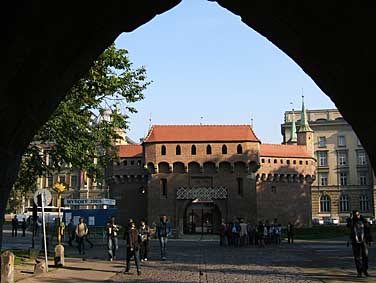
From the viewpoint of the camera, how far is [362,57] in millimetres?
4328

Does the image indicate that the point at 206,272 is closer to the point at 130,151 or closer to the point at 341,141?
→ the point at 130,151

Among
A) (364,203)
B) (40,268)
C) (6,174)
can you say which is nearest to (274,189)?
(364,203)

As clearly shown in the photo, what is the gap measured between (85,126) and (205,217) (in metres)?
46.1

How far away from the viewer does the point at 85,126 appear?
74.1 ft

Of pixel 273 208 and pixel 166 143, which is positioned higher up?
pixel 166 143

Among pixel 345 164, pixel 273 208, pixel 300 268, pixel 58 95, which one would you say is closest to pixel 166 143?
pixel 273 208

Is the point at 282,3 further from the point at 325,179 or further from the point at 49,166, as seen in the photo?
the point at 325,179

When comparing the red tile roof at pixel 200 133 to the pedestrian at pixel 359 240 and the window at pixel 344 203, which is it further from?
the pedestrian at pixel 359 240

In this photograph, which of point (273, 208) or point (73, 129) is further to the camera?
point (273, 208)

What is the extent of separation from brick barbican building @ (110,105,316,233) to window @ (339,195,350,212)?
3104 centimetres

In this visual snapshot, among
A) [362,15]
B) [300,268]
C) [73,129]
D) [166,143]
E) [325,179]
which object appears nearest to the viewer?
[362,15]

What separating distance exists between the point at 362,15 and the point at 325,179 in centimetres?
9796

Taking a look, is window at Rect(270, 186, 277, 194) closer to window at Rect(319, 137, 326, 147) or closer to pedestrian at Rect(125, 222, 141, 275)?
window at Rect(319, 137, 326, 147)

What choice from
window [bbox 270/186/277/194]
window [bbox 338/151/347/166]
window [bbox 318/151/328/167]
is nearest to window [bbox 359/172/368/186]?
window [bbox 338/151/347/166]
